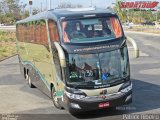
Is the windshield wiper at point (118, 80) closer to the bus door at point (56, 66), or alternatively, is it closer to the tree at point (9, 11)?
the bus door at point (56, 66)

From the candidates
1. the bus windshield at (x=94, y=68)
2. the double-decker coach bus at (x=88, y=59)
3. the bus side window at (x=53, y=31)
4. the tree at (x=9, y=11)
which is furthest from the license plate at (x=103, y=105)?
the tree at (x=9, y=11)

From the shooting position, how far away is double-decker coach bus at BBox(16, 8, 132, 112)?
460 inches

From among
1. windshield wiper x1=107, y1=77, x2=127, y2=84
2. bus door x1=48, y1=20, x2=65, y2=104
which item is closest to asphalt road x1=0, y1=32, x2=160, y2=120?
bus door x1=48, y1=20, x2=65, y2=104

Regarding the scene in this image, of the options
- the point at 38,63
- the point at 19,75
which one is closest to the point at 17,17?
the point at 19,75

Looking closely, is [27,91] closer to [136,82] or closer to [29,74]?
[29,74]

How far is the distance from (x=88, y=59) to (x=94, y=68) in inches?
12.5

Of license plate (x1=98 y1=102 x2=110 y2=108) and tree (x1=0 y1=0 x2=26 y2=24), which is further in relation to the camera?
tree (x1=0 y1=0 x2=26 y2=24)

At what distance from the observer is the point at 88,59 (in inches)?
463

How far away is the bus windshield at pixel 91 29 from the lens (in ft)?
39.4

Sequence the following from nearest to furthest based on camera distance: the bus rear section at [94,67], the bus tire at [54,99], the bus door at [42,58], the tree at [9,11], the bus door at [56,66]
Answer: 1. the bus rear section at [94,67]
2. the bus door at [56,66]
3. the bus tire at [54,99]
4. the bus door at [42,58]
5. the tree at [9,11]

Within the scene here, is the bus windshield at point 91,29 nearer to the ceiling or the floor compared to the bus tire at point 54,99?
nearer to the ceiling

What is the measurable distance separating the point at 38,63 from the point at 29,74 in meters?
2.84
